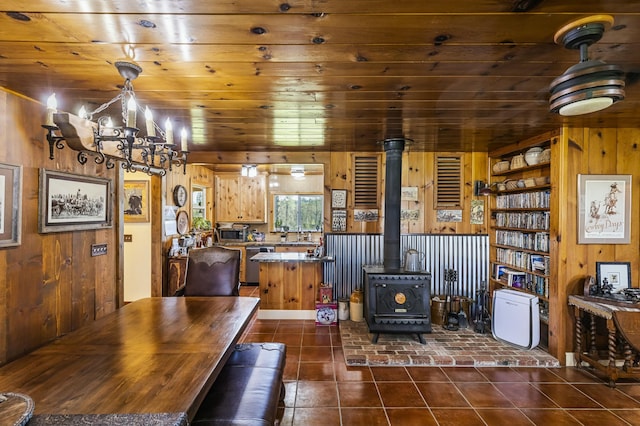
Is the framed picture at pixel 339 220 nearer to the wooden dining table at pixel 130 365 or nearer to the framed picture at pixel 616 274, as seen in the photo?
the wooden dining table at pixel 130 365

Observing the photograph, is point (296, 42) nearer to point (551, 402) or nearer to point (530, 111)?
point (530, 111)

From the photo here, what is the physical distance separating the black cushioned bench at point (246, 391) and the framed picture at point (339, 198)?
2489 mm

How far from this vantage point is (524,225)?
12.6ft

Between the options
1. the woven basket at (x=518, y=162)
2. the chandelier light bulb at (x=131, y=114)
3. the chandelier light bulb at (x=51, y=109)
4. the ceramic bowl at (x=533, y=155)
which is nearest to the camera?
the chandelier light bulb at (x=131, y=114)

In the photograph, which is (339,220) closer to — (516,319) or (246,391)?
(516,319)

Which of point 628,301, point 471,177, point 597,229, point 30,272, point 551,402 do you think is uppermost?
point 471,177

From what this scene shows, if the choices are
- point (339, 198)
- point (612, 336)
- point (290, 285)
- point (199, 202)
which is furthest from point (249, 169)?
point (612, 336)

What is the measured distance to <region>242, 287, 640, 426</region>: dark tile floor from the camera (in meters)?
2.42

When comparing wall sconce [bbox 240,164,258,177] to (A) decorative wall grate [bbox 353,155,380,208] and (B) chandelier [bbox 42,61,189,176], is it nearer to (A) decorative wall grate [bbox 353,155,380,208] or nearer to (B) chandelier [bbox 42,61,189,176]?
(A) decorative wall grate [bbox 353,155,380,208]

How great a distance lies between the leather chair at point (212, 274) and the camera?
3.18 m

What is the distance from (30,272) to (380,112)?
9.41ft

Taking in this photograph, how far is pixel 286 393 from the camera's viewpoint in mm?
2734

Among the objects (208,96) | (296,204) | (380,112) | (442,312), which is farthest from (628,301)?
(296,204)

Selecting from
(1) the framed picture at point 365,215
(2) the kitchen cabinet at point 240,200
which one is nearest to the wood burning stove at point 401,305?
(1) the framed picture at point 365,215
